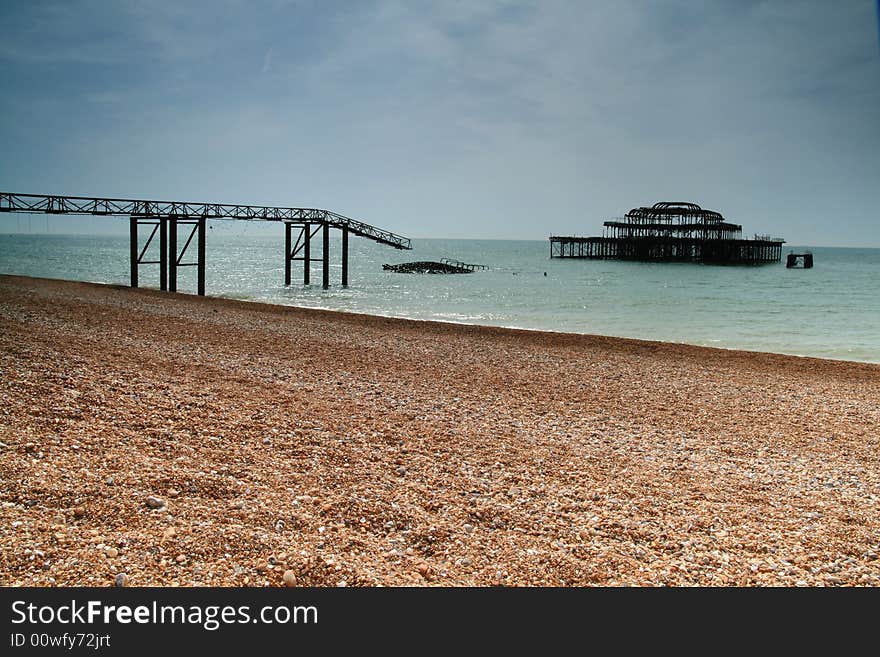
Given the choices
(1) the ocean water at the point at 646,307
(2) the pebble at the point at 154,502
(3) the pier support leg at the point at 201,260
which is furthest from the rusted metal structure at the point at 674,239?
(2) the pebble at the point at 154,502

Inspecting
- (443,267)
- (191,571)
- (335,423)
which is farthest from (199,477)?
(443,267)

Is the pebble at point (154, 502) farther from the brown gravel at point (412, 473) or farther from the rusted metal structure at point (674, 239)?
the rusted metal structure at point (674, 239)

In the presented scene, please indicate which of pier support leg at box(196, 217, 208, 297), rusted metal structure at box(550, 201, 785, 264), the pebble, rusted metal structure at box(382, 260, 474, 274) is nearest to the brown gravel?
the pebble

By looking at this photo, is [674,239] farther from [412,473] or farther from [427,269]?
[412,473]

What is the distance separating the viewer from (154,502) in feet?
14.7

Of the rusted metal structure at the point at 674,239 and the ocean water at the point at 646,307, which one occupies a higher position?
the rusted metal structure at the point at 674,239

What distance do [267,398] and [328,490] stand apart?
3062 mm

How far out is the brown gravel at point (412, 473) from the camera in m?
3.96

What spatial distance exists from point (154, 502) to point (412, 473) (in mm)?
2120

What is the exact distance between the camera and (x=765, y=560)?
14.0 ft

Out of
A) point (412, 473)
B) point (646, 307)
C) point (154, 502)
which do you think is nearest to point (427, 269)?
point (646, 307)

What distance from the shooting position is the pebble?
175 inches

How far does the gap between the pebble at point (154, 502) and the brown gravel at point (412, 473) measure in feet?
0.04

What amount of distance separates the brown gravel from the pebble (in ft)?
0.04
